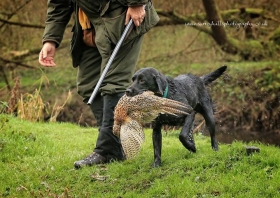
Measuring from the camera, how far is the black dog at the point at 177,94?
518cm


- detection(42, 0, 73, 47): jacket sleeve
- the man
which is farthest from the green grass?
detection(42, 0, 73, 47): jacket sleeve

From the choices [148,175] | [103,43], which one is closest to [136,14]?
[103,43]

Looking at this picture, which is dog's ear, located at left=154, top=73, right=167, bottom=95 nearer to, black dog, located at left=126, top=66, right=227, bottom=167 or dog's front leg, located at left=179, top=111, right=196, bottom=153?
black dog, located at left=126, top=66, right=227, bottom=167

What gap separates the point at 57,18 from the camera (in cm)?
603

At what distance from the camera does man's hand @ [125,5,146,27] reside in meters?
5.34

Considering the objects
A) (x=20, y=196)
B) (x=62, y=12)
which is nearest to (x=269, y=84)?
(x=62, y=12)

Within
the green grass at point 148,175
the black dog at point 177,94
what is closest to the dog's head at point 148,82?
the black dog at point 177,94

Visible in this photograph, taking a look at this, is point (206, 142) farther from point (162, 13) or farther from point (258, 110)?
point (162, 13)

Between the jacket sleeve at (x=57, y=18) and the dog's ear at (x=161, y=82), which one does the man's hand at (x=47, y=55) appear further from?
the dog's ear at (x=161, y=82)

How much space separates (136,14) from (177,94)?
2.97 feet

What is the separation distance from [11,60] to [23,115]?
483 cm

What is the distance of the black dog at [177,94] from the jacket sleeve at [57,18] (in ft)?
4.13

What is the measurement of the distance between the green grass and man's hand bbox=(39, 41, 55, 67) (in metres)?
1.09

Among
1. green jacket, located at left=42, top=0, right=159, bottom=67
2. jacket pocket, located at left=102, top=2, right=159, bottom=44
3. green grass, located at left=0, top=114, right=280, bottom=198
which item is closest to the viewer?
green grass, located at left=0, top=114, right=280, bottom=198
